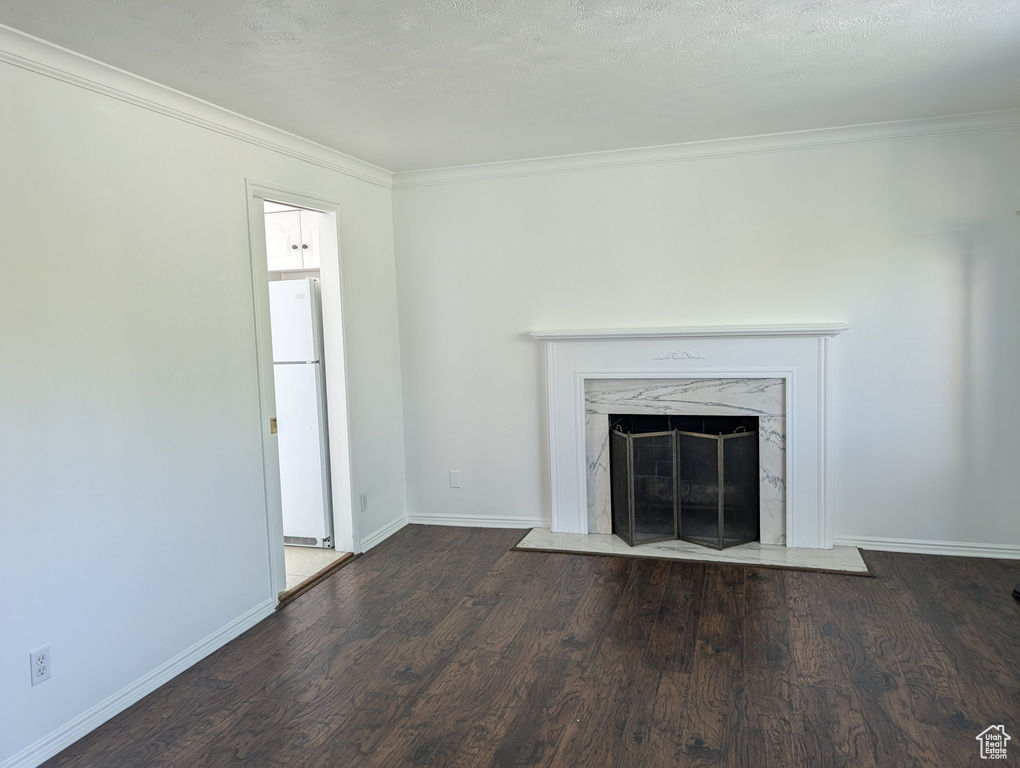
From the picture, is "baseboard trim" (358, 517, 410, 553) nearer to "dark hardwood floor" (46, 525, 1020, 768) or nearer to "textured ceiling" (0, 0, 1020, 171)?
"dark hardwood floor" (46, 525, 1020, 768)

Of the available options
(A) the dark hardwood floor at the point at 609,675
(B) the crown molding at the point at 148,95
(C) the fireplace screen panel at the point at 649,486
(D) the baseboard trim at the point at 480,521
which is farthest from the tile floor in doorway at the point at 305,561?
(B) the crown molding at the point at 148,95

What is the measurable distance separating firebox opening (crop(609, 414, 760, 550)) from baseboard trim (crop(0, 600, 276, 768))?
215 cm

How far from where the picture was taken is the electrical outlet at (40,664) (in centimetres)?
235

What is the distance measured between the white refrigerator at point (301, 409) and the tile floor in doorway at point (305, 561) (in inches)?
2.6

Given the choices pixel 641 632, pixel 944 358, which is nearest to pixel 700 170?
pixel 944 358

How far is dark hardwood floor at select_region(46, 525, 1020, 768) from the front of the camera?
2332mm

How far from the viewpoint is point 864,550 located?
4027mm

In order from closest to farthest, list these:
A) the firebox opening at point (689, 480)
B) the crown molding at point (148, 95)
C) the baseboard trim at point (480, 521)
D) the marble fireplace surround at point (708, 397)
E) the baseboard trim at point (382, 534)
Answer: the crown molding at point (148, 95), the marble fireplace surround at point (708, 397), the firebox opening at point (689, 480), the baseboard trim at point (382, 534), the baseboard trim at point (480, 521)

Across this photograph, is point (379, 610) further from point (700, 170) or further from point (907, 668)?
point (700, 170)

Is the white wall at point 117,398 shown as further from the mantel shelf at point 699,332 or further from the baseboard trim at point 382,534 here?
the mantel shelf at point 699,332

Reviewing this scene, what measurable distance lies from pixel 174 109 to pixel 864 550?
4.13 m

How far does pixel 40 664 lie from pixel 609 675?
2.01 m

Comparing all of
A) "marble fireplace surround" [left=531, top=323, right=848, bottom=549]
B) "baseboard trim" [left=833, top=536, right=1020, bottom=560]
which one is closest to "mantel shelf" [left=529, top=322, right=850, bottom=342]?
"marble fireplace surround" [left=531, top=323, right=848, bottom=549]

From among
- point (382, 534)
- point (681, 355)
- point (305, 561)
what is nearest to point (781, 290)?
point (681, 355)
